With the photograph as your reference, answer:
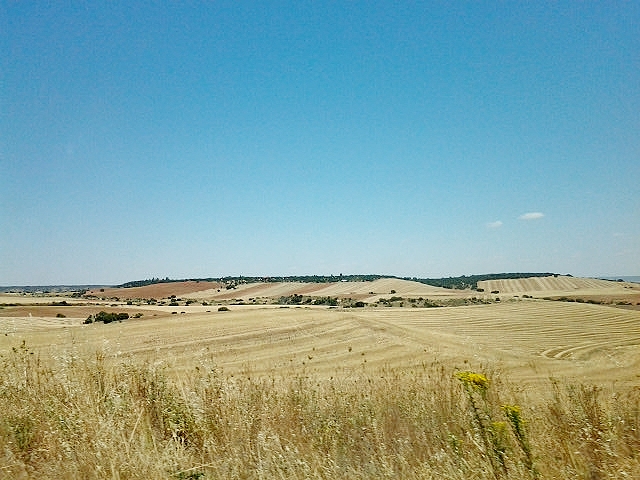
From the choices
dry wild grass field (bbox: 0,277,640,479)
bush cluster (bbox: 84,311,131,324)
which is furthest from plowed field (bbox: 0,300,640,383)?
dry wild grass field (bbox: 0,277,640,479)

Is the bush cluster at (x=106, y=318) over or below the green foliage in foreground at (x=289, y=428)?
below

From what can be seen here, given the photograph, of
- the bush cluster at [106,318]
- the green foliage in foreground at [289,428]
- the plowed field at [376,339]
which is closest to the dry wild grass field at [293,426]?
the green foliage in foreground at [289,428]

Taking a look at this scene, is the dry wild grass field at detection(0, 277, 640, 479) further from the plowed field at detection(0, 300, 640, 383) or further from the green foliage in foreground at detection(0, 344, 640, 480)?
the plowed field at detection(0, 300, 640, 383)

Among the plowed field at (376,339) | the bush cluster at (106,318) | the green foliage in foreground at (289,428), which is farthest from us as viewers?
the bush cluster at (106,318)

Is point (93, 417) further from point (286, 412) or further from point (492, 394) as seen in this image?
point (492, 394)

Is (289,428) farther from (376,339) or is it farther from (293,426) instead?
(376,339)

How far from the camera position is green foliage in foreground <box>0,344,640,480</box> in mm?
3459

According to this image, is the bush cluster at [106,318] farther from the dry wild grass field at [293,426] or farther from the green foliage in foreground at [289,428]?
the green foliage in foreground at [289,428]

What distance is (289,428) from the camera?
459 cm

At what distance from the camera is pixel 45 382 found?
557 centimetres

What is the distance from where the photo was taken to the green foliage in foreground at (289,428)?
3.46m

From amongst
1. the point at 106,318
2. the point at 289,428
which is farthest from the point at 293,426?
the point at 106,318

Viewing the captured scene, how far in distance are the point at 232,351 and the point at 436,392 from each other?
18078 mm

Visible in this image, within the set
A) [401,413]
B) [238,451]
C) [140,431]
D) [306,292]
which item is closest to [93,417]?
[140,431]
